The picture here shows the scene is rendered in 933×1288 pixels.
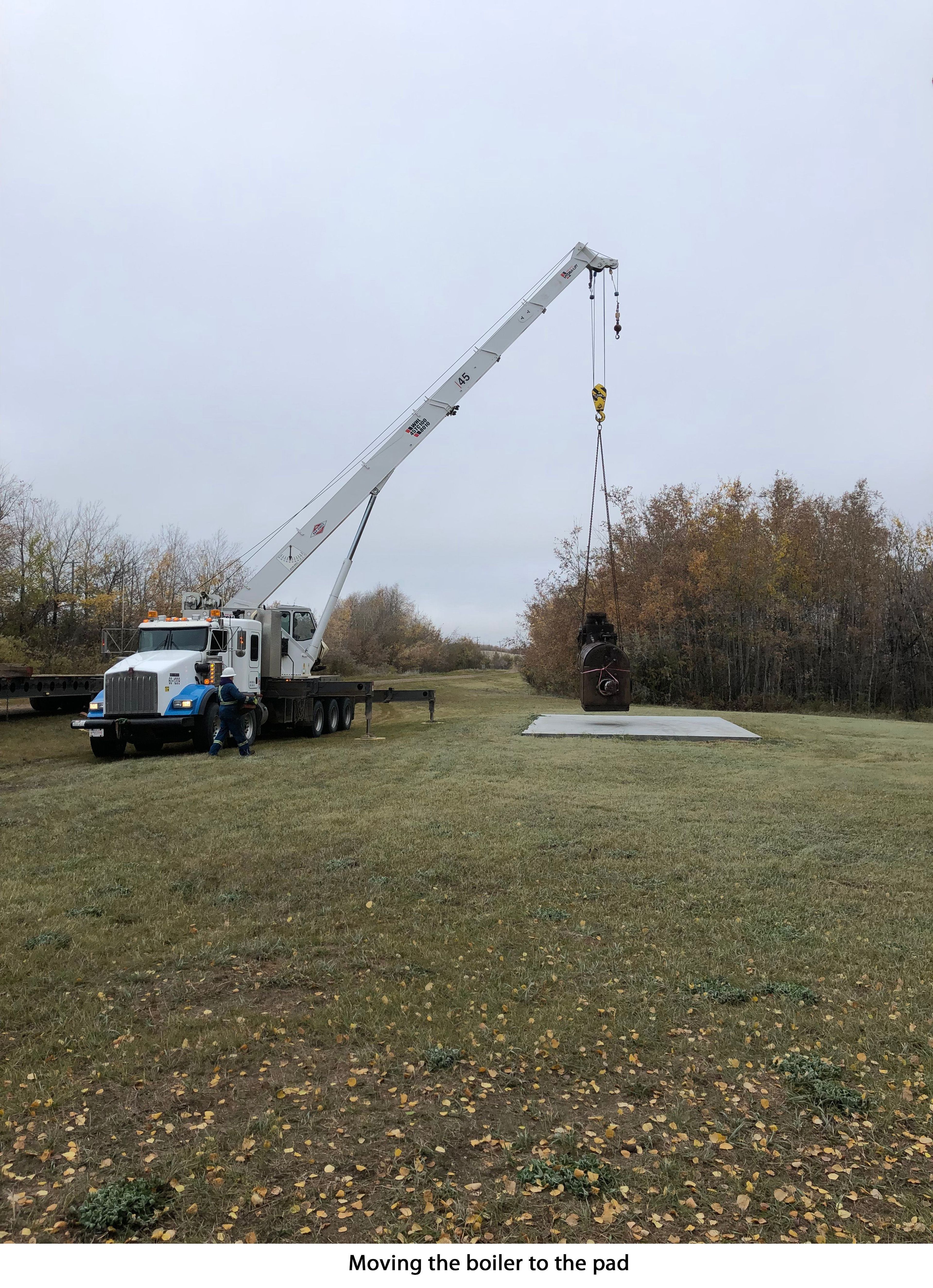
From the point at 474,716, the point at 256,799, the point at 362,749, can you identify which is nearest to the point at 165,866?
the point at 256,799

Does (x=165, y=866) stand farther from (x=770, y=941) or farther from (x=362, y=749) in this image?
(x=362, y=749)

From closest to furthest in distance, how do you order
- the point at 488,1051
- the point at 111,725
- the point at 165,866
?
the point at 488,1051 → the point at 165,866 → the point at 111,725

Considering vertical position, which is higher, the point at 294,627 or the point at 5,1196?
the point at 294,627

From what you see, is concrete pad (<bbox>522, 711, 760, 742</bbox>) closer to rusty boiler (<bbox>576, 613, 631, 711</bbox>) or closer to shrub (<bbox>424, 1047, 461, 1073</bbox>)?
rusty boiler (<bbox>576, 613, 631, 711</bbox>)

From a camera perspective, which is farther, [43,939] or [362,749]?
[362,749]

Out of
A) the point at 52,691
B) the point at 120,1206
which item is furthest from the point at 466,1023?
the point at 52,691

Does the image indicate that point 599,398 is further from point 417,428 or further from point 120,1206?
point 120,1206

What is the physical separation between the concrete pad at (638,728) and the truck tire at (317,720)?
5.03 meters

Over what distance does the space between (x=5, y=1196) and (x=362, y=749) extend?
12.4m

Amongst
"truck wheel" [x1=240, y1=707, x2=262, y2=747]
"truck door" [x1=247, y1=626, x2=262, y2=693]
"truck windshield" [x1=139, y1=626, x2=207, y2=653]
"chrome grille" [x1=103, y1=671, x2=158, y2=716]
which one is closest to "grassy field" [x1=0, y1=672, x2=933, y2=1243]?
"chrome grille" [x1=103, y1=671, x2=158, y2=716]

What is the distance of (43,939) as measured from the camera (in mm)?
5422

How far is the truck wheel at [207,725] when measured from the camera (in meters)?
14.9

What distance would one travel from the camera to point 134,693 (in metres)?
14.5

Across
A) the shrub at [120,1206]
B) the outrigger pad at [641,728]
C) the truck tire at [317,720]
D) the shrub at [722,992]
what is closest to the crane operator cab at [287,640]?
the truck tire at [317,720]
